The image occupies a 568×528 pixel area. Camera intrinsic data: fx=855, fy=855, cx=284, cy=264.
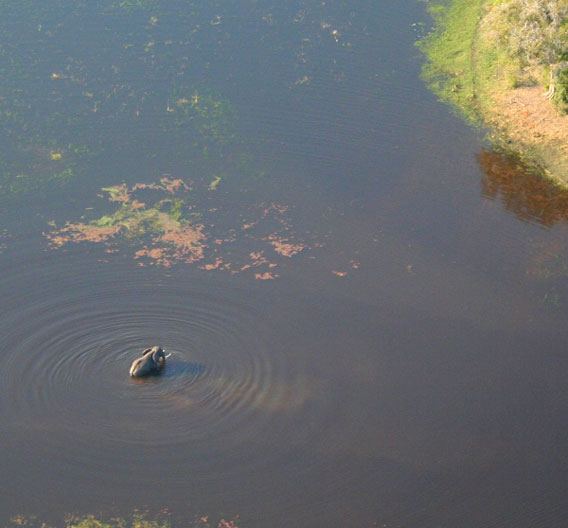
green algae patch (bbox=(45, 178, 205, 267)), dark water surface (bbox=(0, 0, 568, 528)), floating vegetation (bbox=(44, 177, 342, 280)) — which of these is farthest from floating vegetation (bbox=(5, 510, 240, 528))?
green algae patch (bbox=(45, 178, 205, 267))

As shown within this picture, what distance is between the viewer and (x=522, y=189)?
2847cm

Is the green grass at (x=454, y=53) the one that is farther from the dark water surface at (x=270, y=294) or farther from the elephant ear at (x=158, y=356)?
the elephant ear at (x=158, y=356)

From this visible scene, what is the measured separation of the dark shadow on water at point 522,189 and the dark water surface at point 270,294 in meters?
0.09

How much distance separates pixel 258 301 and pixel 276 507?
667cm

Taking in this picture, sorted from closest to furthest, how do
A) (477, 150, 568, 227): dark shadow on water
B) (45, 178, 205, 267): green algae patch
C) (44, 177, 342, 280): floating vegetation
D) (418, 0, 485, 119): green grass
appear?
(44, 177, 342, 280): floating vegetation < (45, 178, 205, 267): green algae patch < (477, 150, 568, 227): dark shadow on water < (418, 0, 485, 119): green grass

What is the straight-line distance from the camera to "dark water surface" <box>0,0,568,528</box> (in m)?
18.2

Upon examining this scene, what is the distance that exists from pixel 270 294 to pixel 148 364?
4637mm

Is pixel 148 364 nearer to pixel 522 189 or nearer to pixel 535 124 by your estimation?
pixel 522 189

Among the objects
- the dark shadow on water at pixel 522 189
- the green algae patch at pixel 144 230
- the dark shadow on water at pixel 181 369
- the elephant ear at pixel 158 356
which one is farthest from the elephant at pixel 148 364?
the dark shadow on water at pixel 522 189

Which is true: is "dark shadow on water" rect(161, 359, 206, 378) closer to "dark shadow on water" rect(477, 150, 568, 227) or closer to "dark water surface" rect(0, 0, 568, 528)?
"dark water surface" rect(0, 0, 568, 528)

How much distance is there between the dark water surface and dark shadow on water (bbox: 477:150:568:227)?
9cm

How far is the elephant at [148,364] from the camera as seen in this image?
1977cm

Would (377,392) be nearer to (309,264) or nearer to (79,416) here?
(309,264)

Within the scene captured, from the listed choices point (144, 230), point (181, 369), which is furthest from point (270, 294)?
point (144, 230)
